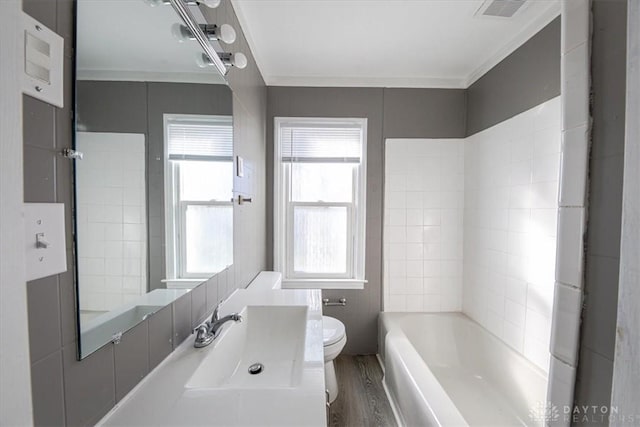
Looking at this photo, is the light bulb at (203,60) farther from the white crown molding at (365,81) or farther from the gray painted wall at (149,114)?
the white crown molding at (365,81)

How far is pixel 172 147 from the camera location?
91 centimetres

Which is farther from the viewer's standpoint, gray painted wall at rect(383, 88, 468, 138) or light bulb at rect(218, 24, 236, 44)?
gray painted wall at rect(383, 88, 468, 138)

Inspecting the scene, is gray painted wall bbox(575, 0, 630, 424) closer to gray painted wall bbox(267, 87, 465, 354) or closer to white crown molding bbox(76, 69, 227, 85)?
white crown molding bbox(76, 69, 227, 85)

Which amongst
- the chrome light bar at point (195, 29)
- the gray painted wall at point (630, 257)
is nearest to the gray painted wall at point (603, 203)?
the gray painted wall at point (630, 257)

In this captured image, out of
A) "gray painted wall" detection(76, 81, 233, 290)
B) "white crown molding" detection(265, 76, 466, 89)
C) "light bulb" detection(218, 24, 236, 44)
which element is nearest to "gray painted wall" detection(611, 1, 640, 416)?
"gray painted wall" detection(76, 81, 233, 290)

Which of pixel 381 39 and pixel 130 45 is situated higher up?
pixel 381 39

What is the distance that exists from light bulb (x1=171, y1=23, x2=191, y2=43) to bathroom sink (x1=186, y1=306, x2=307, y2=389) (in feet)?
3.74

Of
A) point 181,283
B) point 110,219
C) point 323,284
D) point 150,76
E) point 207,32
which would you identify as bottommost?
point 323,284

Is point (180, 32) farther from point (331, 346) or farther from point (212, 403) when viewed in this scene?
point (331, 346)

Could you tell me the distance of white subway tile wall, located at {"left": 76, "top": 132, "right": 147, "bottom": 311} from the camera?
1.90 ft

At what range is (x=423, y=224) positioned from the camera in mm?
2369

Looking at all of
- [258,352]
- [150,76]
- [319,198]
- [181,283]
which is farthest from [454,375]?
[150,76]

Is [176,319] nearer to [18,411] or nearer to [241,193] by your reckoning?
[18,411]

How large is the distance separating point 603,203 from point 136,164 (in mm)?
1110
